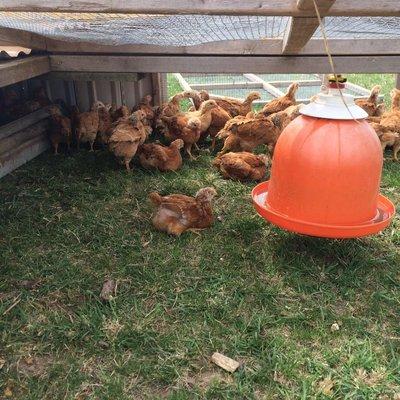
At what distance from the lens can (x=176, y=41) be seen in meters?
3.21

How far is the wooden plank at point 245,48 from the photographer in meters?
3.37

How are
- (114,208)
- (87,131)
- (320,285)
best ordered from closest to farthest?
(320,285) → (114,208) → (87,131)

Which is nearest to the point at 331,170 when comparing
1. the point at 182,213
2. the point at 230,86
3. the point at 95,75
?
the point at 182,213

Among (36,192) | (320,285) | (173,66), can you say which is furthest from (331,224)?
(36,192)

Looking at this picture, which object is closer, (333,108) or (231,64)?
(333,108)

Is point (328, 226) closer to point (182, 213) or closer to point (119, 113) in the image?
point (182, 213)

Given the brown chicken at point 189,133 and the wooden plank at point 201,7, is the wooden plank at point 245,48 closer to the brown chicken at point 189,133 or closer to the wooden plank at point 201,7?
the brown chicken at point 189,133

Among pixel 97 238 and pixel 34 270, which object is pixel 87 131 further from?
pixel 34 270

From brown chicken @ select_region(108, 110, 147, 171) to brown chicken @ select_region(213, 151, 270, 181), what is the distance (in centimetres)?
84

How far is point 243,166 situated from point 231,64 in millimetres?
880

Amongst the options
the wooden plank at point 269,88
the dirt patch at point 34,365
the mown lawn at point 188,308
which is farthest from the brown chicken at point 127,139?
the wooden plank at point 269,88

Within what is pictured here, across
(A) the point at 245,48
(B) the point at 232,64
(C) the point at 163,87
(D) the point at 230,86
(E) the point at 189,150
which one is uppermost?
(A) the point at 245,48

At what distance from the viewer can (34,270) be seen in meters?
2.54

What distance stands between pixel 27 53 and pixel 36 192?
4.02ft
